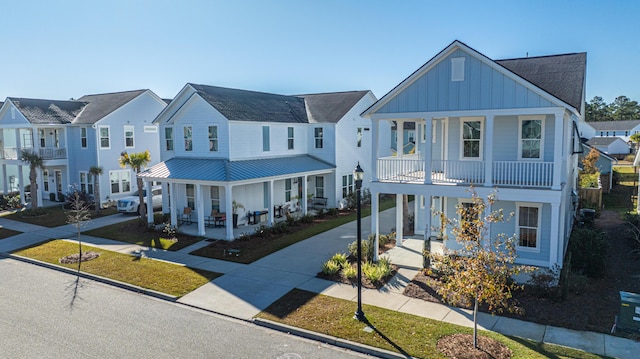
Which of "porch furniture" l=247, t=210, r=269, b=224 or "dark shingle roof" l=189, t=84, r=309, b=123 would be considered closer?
"dark shingle roof" l=189, t=84, r=309, b=123

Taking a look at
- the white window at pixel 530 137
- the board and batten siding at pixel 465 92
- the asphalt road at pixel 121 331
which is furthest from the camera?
the white window at pixel 530 137

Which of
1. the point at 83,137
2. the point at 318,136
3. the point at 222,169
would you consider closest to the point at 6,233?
the point at 83,137

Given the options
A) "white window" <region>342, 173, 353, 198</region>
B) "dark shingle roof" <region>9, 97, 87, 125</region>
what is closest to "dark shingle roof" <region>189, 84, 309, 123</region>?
"white window" <region>342, 173, 353, 198</region>

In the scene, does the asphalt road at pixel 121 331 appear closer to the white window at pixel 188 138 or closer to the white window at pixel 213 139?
the white window at pixel 213 139

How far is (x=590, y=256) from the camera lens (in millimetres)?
14336

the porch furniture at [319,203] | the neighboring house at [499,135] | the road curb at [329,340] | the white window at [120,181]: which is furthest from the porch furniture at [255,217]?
the white window at [120,181]

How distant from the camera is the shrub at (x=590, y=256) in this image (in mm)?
14242

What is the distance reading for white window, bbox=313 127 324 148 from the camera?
1117 inches

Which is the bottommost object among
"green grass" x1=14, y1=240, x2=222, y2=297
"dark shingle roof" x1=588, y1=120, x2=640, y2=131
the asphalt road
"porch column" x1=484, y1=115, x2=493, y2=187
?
the asphalt road

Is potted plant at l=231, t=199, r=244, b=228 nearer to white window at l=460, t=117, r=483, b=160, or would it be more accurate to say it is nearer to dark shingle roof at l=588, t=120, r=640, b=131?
white window at l=460, t=117, r=483, b=160

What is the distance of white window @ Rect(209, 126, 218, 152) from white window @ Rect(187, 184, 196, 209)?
9.47 ft

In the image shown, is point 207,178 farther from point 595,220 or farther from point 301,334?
point 595,220

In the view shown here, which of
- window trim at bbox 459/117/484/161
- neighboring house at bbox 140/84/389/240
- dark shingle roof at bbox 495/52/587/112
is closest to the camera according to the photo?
dark shingle roof at bbox 495/52/587/112

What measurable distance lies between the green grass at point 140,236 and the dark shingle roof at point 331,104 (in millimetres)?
12256
